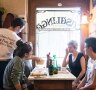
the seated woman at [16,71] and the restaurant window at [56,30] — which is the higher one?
the restaurant window at [56,30]

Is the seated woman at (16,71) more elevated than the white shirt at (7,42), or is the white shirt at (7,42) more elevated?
the white shirt at (7,42)

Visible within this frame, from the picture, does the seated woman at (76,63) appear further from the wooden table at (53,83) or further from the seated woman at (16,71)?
the seated woman at (16,71)

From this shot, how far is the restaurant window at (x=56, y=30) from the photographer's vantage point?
455cm

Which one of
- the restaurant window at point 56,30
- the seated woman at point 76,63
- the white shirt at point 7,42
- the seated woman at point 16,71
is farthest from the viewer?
the restaurant window at point 56,30

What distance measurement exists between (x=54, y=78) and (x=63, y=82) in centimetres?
14

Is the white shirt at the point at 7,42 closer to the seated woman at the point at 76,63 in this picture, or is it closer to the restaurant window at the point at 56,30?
the seated woman at the point at 76,63

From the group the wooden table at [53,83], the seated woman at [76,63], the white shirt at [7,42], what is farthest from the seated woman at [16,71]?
the seated woman at [76,63]

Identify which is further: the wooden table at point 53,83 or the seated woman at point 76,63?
the seated woman at point 76,63

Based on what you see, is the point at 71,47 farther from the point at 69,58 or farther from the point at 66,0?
the point at 66,0

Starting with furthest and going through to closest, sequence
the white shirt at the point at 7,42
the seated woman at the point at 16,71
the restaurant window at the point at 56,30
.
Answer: the restaurant window at the point at 56,30 < the white shirt at the point at 7,42 < the seated woman at the point at 16,71

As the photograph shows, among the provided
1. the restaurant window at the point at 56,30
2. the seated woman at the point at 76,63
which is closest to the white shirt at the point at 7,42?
the seated woman at the point at 76,63

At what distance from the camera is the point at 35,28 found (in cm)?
454

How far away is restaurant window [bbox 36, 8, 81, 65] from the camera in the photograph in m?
4.55

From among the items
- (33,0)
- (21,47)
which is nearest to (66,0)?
(33,0)
